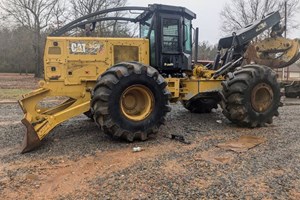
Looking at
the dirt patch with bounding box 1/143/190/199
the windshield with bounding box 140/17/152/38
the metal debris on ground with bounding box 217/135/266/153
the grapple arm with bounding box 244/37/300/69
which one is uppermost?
the windshield with bounding box 140/17/152/38

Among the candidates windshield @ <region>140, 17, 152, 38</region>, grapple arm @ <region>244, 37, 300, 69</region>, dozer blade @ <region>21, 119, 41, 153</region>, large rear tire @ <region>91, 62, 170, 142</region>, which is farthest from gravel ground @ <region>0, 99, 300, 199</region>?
grapple arm @ <region>244, 37, 300, 69</region>

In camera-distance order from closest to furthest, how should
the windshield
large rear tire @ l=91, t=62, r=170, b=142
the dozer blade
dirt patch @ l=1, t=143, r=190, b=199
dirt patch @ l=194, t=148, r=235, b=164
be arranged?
dirt patch @ l=1, t=143, r=190, b=199 < dirt patch @ l=194, t=148, r=235, b=164 < the dozer blade < large rear tire @ l=91, t=62, r=170, b=142 < the windshield

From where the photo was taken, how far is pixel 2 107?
38.8 ft

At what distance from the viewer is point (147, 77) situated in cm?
632

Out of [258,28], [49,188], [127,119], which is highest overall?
[258,28]

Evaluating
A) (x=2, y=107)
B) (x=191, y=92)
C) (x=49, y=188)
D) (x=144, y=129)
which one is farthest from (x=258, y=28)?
(x=2, y=107)

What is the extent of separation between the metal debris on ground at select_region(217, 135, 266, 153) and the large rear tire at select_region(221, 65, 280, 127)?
29.4 inches

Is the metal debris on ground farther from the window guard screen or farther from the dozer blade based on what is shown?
the dozer blade

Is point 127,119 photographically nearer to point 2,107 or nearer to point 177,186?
point 177,186

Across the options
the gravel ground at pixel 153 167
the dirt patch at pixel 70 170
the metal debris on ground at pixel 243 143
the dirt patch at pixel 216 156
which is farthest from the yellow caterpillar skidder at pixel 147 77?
the dirt patch at pixel 216 156

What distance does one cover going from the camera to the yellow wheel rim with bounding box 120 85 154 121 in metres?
6.36

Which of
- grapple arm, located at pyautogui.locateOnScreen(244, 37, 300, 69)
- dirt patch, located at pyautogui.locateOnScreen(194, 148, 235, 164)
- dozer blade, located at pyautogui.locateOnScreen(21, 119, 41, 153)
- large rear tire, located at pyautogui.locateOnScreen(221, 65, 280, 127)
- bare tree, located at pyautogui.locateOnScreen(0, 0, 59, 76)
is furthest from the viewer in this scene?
bare tree, located at pyautogui.locateOnScreen(0, 0, 59, 76)

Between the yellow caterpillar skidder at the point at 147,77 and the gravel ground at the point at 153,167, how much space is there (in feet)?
1.59

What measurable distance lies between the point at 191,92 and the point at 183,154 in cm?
286
